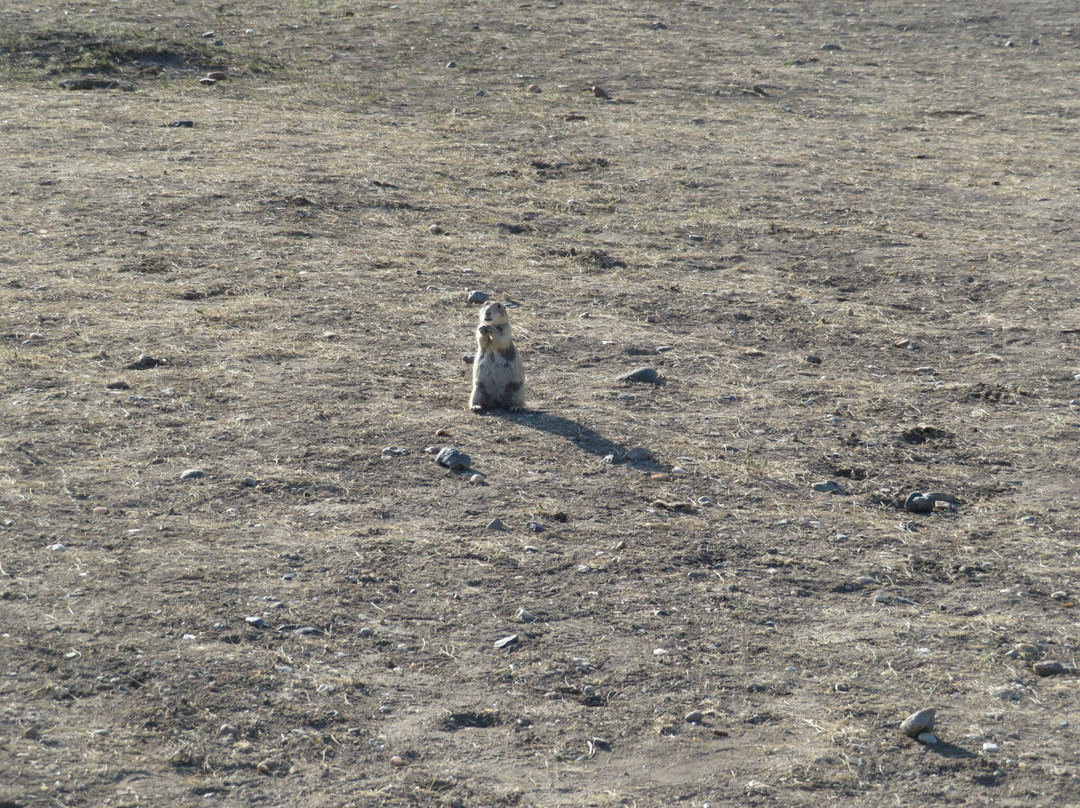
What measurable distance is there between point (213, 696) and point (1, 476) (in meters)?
2.25

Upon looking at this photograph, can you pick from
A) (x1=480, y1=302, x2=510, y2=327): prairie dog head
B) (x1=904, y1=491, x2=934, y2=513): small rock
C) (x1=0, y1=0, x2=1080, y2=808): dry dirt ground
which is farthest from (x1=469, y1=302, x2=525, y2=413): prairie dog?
(x1=904, y1=491, x2=934, y2=513): small rock

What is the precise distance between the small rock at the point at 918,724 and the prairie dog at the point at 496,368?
3288 mm

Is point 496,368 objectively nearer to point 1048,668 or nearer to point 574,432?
point 574,432

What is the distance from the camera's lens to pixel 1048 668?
4766 millimetres

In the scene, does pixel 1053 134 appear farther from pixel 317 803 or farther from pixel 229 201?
pixel 317 803

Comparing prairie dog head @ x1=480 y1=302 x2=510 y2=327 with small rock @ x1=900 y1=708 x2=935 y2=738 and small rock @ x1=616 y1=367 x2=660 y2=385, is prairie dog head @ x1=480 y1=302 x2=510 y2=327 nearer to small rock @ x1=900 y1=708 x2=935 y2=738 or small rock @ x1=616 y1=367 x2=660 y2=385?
small rock @ x1=616 y1=367 x2=660 y2=385

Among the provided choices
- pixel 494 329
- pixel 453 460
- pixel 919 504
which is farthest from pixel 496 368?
pixel 919 504

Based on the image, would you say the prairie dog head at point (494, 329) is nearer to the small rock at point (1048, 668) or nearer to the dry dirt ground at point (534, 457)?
the dry dirt ground at point (534, 457)

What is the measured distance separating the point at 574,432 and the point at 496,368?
A: 602 mm

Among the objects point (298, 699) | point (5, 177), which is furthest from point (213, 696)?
point (5, 177)

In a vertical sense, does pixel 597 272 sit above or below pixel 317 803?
above

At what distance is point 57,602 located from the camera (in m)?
4.93

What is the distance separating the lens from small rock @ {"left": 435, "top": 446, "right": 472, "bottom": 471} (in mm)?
6383

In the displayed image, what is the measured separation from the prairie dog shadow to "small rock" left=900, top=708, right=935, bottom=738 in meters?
2.39
